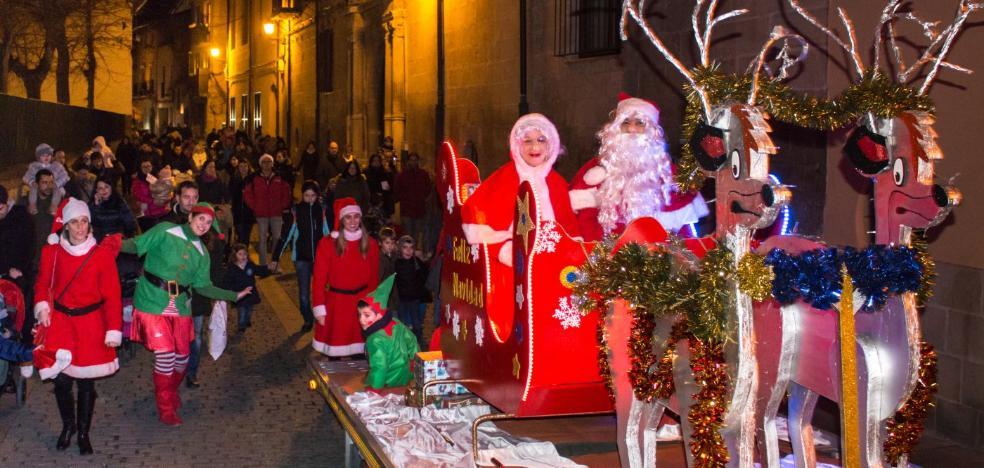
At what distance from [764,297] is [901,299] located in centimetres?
55

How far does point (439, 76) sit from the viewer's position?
21406 millimetres

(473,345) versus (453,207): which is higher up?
(453,207)

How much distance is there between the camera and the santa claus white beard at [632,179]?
652cm

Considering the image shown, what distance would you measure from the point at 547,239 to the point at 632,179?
86cm

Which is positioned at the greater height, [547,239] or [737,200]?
[737,200]

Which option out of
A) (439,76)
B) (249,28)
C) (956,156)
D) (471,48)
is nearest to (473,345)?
(956,156)

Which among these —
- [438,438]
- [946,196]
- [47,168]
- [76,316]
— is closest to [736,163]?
[946,196]

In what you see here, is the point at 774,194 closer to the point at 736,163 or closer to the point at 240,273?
the point at 736,163

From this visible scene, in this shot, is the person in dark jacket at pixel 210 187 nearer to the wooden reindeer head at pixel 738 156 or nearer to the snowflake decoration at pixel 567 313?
the snowflake decoration at pixel 567 313

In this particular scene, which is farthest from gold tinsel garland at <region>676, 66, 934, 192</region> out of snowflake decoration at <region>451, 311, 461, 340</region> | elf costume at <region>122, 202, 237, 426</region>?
elf costume at <region>122, 202, 237, 426</region>

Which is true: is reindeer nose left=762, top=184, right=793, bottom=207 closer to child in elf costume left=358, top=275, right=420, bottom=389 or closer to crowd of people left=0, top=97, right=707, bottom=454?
crowd of people left=0, top=97, right=707, bottom=454

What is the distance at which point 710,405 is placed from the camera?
4.49 meters

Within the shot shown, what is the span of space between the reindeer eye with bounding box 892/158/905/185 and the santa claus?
2040 millimetres

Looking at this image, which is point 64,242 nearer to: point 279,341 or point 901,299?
point 279,341
